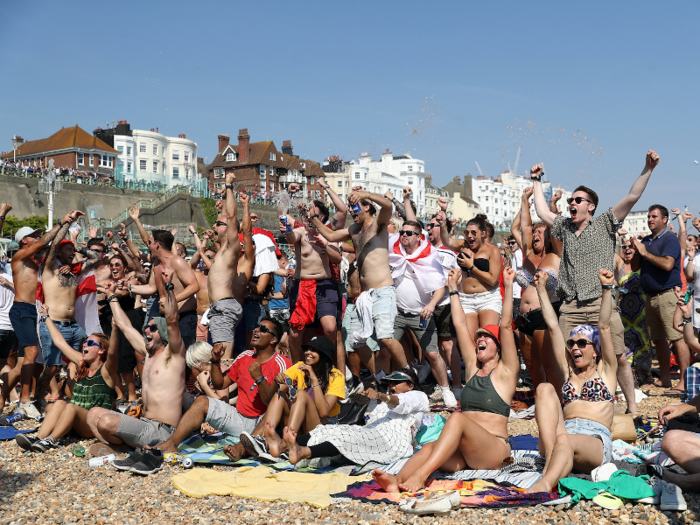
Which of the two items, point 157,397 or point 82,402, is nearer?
point 157,397

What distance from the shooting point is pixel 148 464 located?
5230 millimetres

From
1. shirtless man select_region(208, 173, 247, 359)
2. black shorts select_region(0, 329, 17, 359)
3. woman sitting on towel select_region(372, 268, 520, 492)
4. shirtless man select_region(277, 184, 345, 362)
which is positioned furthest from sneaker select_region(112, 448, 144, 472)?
black shorts select_region(0, 329, 17, 359)

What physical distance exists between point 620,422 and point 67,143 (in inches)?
2888

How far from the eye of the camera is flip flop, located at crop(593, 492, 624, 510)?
4035 millimetres

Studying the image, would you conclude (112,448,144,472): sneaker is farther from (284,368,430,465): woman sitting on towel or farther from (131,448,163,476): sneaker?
(284,368,430,465): woman sitting on towel

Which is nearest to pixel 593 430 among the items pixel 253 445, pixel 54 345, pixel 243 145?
pixel 253 445

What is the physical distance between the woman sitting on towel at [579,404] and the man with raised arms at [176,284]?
13.8ft

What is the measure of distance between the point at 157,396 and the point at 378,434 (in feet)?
6.62

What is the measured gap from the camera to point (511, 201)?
127 meters

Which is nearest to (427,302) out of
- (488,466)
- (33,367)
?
(488,466)

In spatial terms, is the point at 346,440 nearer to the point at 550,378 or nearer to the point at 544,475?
the point at 544,475

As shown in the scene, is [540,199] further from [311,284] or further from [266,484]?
[266,484]

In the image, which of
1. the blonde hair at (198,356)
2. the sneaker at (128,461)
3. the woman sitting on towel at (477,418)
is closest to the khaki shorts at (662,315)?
the woman sitting on towel at (477,418)

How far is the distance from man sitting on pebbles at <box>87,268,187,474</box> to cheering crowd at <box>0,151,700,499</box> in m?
0.02
